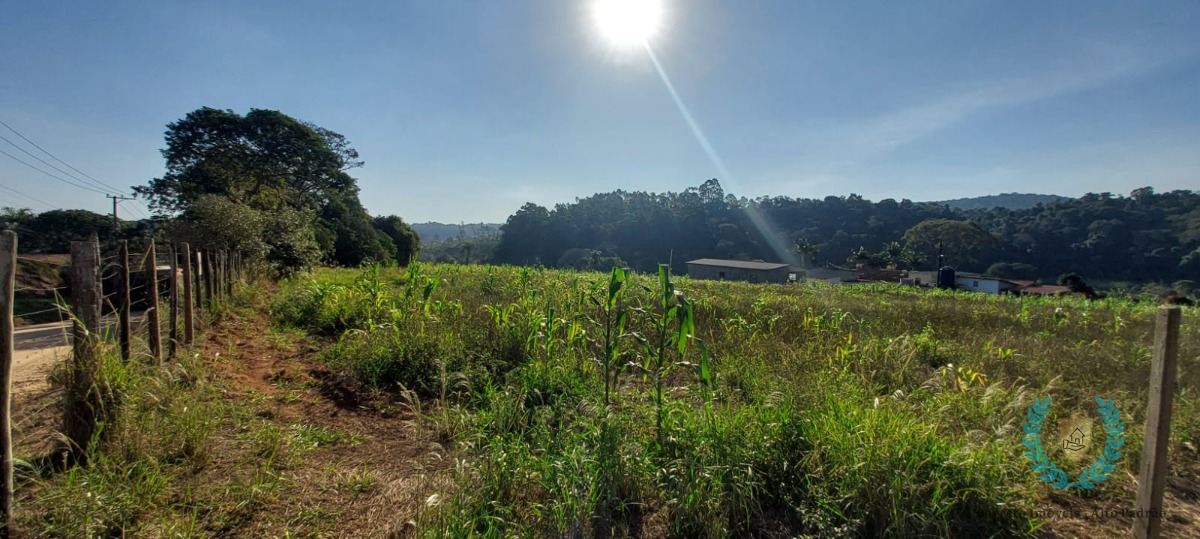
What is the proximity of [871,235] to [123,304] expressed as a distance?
8147 centimetres

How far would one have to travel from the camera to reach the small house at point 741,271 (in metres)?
A: 45.8

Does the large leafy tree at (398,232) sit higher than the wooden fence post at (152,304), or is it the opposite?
the large leafy tree at (398,232)

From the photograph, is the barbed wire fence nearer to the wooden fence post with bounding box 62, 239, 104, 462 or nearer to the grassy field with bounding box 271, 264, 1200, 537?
the wooden fence post with bounding box 62, 239, 104, 462

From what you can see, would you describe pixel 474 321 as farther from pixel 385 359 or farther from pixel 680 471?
pixel 680 471

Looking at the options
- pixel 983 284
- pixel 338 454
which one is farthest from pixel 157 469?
pixel 983 284

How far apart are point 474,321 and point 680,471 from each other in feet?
13.1

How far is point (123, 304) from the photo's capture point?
3172mm

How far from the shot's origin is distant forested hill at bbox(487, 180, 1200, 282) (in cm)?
5203

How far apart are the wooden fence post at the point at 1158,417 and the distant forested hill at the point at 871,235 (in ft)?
136

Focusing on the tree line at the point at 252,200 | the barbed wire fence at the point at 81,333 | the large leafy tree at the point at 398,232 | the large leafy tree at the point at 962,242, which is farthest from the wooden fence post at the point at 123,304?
the large leafy tree at the point at 962,242

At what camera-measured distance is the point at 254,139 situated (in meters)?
24.4

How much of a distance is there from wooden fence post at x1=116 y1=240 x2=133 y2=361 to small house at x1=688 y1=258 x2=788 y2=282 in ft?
138

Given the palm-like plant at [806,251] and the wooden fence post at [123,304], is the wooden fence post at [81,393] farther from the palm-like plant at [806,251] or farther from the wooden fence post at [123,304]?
the palm-like plant at [806,251]

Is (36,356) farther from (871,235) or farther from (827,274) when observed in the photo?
(871,235)
